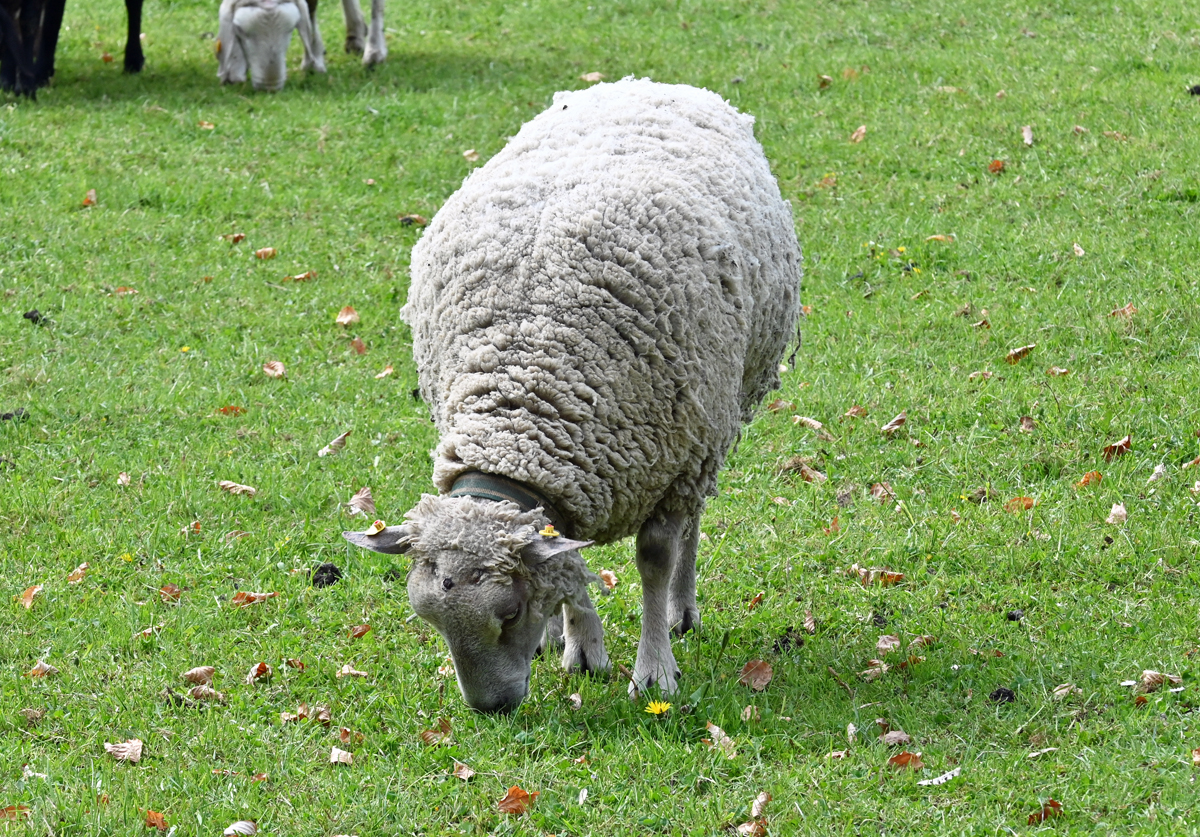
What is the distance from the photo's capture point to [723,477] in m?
6.59

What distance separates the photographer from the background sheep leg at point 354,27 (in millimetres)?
13734

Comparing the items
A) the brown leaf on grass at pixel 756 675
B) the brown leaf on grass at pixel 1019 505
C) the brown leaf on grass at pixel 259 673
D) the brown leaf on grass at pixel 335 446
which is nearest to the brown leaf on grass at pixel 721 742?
the brown leaf on grass at pixel 756 675

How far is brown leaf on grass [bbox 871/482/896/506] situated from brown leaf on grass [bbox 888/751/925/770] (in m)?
2.10

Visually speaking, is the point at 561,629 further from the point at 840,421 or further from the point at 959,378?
the point at 959,378

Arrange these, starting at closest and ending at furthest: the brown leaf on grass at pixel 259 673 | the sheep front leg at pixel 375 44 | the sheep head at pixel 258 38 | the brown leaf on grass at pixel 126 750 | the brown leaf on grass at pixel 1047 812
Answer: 1. the brown leaf on grass at pixel 1047 812
2. the brown leaf on grass at pixel 126 750
3. the brown leaf on grass at pixel 259 673
4. the sheep head at pixel 258 38
5. the sheep front leg at pixel 375 44

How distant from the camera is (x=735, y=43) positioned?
13383 mm

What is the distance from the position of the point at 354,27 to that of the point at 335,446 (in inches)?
326

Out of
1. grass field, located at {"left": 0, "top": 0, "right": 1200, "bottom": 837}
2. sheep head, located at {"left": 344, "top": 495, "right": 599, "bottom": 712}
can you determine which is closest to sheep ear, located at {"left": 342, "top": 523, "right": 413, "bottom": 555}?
sheep head, located at {"left": 344, "top": 495, "right": 599, "bottom": 712}

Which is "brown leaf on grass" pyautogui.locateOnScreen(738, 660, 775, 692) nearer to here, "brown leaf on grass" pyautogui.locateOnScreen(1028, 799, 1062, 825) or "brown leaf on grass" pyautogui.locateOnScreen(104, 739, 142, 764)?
"brown leaf on grass" pyautogui.locateOnScreen(1028, 799, 1062, 825)

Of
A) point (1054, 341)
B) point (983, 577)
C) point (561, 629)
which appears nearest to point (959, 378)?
point (1054, 341)

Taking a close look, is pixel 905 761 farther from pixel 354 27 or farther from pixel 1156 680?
pixel 354 27

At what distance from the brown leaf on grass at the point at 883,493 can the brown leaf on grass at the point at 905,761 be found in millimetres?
2100

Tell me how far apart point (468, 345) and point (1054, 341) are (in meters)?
4.33

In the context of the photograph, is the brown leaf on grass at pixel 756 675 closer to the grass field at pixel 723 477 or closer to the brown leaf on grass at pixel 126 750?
the grass field at pixel 723 477
